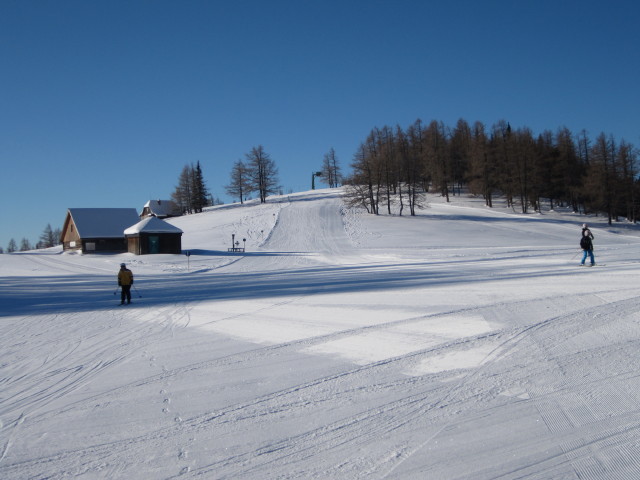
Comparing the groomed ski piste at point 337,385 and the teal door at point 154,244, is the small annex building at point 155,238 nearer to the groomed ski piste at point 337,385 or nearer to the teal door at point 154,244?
the teal door at point 154,244

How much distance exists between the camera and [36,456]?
4.59 m

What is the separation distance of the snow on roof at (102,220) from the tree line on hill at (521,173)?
2780cm

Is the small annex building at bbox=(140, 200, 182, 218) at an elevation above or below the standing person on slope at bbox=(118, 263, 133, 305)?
above

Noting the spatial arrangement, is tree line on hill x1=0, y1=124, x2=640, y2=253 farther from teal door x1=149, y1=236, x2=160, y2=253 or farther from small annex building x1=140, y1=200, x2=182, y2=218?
teal door x1=149, y1=236, x2=160, y2=253

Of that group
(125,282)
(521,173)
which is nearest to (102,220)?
(125,282)

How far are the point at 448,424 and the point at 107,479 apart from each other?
3.26 m

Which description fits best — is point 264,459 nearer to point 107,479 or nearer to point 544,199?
point 107,479

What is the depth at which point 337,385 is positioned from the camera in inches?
244

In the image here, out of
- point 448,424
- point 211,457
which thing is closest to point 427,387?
point 448,424

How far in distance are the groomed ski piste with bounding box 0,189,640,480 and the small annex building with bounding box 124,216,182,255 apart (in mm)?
28106

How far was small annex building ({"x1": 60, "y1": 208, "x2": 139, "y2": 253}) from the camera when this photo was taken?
50.5 metres

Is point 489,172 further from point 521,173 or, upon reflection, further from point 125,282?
point 125,282

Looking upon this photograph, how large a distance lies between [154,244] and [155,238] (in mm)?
559

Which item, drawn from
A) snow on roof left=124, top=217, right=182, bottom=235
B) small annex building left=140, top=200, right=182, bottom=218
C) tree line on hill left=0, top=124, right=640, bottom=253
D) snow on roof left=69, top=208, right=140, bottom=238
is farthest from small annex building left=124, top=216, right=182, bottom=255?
small annex building left=140, top=200, right=182, bottom=218
